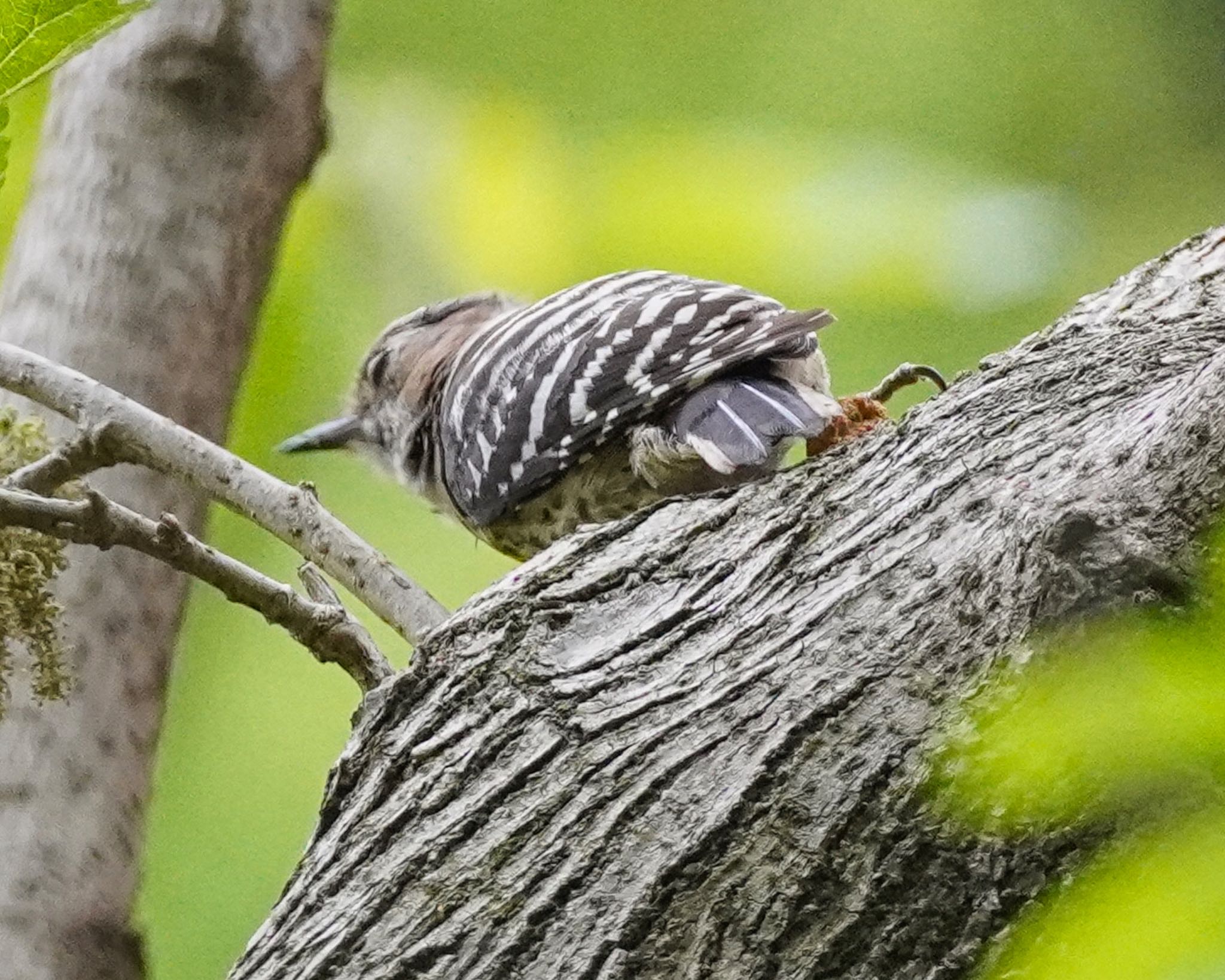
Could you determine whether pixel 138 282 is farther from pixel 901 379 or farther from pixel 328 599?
pixel 901 379


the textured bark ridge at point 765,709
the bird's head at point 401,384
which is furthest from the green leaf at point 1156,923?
the bird's head at point 401,384

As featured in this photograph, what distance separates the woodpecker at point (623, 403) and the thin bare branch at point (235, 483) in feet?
0.98

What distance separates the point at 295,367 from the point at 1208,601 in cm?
197

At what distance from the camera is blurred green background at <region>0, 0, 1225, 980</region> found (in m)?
1.62

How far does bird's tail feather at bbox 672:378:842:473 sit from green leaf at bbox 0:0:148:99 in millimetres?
662

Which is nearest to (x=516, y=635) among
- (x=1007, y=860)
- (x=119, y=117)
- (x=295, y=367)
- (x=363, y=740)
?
(x=363, y=740)

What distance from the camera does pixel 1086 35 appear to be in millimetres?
1779

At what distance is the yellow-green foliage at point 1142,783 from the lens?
12.1 inches

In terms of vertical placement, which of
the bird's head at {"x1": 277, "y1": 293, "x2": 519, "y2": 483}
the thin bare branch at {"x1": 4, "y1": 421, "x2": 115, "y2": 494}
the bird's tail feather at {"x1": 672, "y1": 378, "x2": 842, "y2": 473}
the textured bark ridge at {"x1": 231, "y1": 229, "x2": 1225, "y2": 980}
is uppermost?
the bird's head at {"x1": 277, "y1": 293, "x2": 519, "y2": 483}

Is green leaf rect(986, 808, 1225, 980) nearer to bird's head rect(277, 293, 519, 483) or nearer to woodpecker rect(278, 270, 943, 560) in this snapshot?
woodpecker rect(278, 270, 943, 560)

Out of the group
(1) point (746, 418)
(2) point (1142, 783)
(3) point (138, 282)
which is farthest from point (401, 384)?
(2) point (1142, 783)

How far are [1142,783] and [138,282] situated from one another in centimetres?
153

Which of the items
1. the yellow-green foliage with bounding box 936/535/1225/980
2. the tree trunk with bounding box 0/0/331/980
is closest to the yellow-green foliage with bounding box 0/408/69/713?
the tree trunk with bounding box 0/0/331/980

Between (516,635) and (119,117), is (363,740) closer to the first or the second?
(516,635)
